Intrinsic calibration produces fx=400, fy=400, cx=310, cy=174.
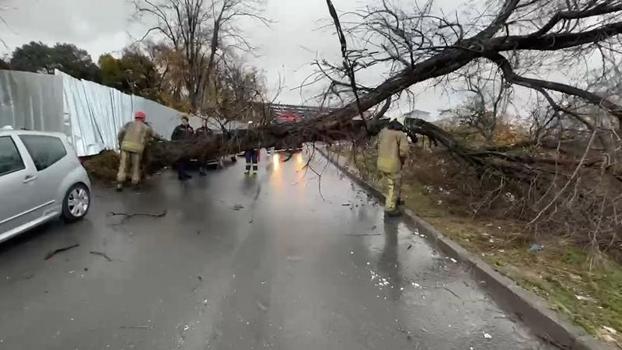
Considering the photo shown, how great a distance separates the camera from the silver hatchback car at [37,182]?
5.17 metres

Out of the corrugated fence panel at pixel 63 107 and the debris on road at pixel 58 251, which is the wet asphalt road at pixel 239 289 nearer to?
the debris on road at pixel 58 251

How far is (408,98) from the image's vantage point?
369 inches

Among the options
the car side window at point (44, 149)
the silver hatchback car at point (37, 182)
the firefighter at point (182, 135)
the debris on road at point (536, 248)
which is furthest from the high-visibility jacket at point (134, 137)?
the debris on road at point (536, 248)

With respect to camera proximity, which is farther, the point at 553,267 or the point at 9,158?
the point at 9,158

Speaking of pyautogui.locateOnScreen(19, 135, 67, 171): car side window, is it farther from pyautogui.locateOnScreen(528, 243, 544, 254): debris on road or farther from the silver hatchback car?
pyautogui.locateOnScreen(528, 243, 544, 254): debris on road

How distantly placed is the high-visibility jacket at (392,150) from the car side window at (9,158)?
20.2 ft

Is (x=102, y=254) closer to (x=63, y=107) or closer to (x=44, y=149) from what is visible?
(x=44, y=149)

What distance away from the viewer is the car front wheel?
6.46 metres

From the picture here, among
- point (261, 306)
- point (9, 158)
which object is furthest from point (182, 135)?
point (261, 306)

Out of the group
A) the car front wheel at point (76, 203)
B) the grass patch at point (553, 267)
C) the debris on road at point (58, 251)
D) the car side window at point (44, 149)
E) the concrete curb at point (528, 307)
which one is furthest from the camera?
the car front wheel at point (76, 203)

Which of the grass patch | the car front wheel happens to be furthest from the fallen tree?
the car front wheel

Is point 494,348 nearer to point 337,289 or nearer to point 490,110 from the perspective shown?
point 337,289

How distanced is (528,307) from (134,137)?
911 centimetres

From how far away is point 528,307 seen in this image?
391 cm
